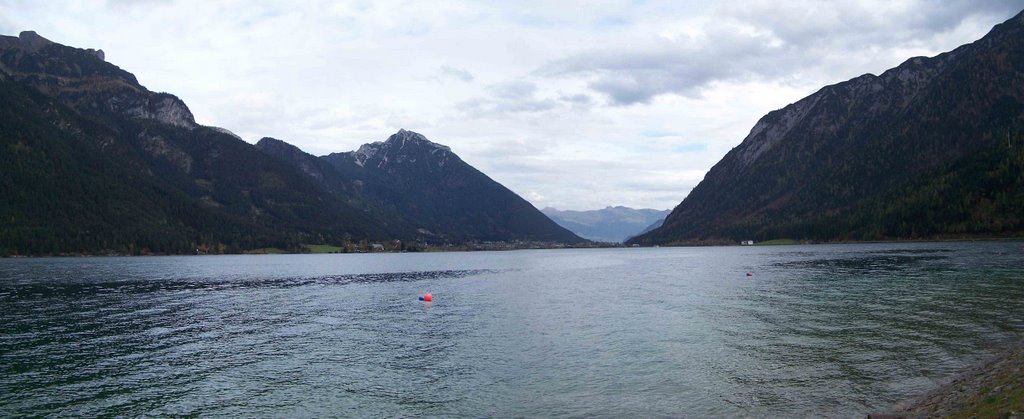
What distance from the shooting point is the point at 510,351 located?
4897cm

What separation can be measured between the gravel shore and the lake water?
146 cm

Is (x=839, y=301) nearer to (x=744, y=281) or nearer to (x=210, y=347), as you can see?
(x=744, y=281)

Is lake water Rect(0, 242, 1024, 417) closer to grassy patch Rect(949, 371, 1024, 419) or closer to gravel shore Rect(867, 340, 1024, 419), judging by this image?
gravel shore Rect(867, 340, 1024, 419)

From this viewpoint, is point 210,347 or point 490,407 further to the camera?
point 210,347

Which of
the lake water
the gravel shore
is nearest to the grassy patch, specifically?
the gravel shore

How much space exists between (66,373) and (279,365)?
14.1 metres

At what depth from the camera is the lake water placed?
33688 millimetres

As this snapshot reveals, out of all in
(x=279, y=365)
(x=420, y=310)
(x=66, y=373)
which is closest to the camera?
(x=66, y=373)

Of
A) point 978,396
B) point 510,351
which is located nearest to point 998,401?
point 978,396

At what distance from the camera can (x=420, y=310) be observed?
79.9 m

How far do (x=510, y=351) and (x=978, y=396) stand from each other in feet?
101

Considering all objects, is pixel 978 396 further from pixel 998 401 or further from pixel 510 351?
pixel 510 351

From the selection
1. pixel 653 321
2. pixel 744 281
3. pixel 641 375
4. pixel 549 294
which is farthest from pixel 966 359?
pixel 744 281

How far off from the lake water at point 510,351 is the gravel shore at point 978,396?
1463 mm
